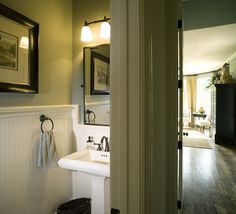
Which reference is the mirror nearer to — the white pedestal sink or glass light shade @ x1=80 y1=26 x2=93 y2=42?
glass light shade @ x1=80 y1=26 x2=93 y2=42

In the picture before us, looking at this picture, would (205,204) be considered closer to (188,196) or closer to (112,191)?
(188,196)

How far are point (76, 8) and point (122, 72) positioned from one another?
191 cm

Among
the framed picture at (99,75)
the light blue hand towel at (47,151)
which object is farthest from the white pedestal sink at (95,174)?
the framed picture at (99,75)

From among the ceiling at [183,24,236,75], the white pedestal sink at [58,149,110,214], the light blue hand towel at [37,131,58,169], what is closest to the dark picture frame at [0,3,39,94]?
the light blue hand towel at [37,131,58,169]

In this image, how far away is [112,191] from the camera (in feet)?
2.21

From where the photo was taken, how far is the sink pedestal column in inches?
64.7

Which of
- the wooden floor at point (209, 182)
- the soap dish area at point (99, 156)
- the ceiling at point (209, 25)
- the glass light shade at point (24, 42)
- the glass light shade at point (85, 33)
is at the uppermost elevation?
the ceiling at point (209, 25)

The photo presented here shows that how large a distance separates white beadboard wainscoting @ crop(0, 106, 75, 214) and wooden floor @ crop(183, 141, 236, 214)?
1586 millimetres

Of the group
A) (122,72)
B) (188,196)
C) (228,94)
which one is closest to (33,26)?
(122,72)

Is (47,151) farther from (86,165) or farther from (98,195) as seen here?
(98,195)

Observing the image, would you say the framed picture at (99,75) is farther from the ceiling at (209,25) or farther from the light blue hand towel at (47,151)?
the ceiling at (209,25)

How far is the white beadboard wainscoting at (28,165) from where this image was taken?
58.0 inches

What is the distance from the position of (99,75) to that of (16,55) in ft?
2.83

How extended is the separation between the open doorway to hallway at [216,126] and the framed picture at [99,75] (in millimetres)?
1796
